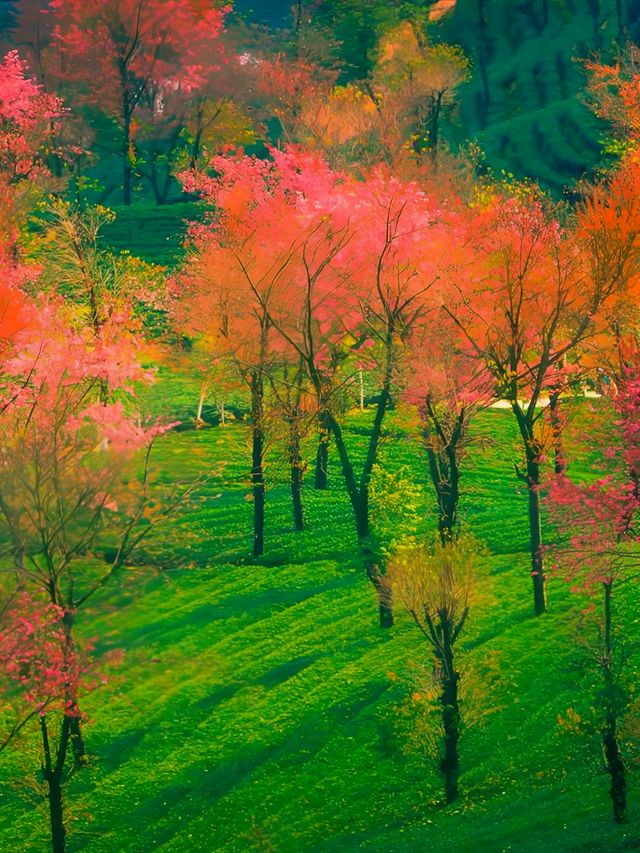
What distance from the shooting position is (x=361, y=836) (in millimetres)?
26000

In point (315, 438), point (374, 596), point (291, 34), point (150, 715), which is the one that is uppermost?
point (291, 34)

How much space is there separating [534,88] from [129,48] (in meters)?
44.7

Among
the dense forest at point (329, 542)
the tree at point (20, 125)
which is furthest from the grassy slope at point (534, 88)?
the tree at point (20, 125)

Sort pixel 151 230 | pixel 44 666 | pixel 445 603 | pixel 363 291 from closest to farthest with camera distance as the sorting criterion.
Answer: pixel 44 666 < pixel 445 603 < pixel 363 291 < pixel 151 230

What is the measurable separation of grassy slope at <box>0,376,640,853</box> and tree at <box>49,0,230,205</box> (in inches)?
1879

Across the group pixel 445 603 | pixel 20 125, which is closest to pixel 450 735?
pixel 445 603

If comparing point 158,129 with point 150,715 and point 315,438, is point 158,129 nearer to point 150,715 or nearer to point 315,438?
point 315,438

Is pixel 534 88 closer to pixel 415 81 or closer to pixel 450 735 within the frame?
pixel 415 81

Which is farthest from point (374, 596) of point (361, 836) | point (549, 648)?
point (361, 836)

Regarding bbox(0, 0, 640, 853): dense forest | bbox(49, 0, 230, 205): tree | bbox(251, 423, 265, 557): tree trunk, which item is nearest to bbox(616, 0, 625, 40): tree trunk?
bbox(49, 0, 230, 205): tree

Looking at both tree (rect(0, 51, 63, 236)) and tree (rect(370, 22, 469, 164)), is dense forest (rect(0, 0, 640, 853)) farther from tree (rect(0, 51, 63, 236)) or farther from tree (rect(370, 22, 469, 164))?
tree (rect(370, 22, 469, 164))

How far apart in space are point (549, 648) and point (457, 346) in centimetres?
1157

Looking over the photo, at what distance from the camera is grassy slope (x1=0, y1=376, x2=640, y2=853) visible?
26344mm

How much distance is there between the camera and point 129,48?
8112 centimetres
